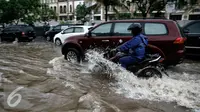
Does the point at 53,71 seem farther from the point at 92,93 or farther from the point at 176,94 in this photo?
the point at 176,94

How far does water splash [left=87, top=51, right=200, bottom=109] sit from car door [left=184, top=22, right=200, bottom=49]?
387cm

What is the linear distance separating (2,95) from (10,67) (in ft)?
11.4

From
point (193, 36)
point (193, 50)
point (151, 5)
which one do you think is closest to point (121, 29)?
point (193, 36)

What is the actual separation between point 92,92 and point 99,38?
3.13 m

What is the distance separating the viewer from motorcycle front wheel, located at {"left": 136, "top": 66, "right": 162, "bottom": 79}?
20.5 feet

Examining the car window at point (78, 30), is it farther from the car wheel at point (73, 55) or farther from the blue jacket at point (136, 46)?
the blue jacket at point (136, 46)

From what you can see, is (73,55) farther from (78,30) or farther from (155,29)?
(78,30)

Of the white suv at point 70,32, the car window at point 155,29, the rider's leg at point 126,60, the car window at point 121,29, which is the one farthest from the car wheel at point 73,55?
the white suv at point 70,32

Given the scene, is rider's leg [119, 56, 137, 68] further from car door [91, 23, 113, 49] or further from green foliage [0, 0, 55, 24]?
green foliage [0, 0, 55, 24]

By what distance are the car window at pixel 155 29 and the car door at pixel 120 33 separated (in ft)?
1.86

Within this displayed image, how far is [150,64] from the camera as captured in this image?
20.5 ft

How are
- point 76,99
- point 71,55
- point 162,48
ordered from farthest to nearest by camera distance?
point 71,55 → point 162,48 → point 76,99

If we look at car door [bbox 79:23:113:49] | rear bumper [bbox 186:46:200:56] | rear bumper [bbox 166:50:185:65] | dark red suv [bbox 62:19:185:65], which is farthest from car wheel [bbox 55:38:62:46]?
rear bumper [bbox 166:50:185:65]

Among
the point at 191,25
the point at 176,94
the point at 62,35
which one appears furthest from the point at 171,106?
the point at 62,35
